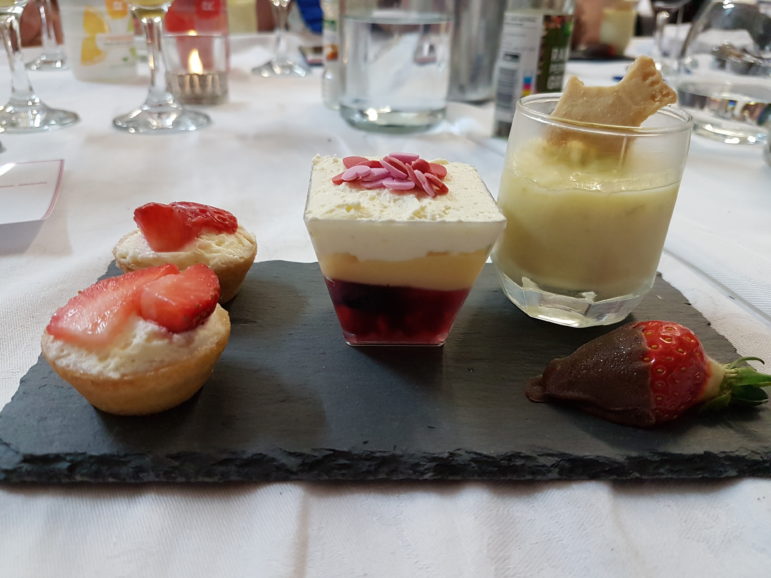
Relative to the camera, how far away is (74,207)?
3.71ft

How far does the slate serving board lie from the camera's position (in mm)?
555

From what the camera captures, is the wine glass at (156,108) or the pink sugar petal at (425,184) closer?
the pink sugar petal at (425,184)

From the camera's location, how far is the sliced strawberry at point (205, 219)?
791 millimetres

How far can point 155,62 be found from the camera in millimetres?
1510

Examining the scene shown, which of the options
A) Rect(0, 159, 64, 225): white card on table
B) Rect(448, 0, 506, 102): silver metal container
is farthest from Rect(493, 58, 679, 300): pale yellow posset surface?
Rect(448, 0, 506, 102): silver metal container

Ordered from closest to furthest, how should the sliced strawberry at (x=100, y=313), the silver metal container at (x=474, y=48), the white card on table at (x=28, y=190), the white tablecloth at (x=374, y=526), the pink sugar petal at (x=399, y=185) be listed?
the white tablecloth at (x=374, y=526)
the sliced strawberry at (x=100, y=313)
the pink sugar petal at (x=399, y=185)
the white card on table at (x=28, y=190)
the silver metal container at (x=474, y=48)

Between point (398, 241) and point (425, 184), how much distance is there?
0.27 feet

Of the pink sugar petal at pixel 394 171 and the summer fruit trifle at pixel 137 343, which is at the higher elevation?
the pink sugar petal at pixel 394 171

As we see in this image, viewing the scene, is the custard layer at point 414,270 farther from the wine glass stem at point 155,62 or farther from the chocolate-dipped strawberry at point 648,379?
the wine glass stem at point 155,62

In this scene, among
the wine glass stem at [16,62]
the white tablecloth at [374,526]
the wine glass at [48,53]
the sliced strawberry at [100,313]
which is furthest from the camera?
the wine glass at [48,53]

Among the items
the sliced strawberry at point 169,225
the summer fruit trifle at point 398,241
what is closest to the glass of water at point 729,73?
the summer fruit trifle at point 398,241

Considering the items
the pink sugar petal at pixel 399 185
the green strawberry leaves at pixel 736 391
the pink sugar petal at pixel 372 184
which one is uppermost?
the pink sugar petal at pixel 399 185

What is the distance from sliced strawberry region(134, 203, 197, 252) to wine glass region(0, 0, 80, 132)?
89 cm

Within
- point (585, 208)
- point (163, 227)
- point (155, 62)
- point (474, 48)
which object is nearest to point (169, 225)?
point (163, 227)
